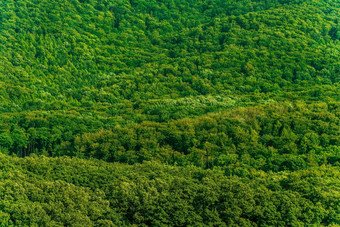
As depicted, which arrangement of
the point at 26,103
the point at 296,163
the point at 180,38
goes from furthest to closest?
the point at 180,38, the point at 26,103, the point at 296,163

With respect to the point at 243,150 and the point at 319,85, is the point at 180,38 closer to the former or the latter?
the point at 319,85

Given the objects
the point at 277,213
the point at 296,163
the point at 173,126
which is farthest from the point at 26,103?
the point at 277,213

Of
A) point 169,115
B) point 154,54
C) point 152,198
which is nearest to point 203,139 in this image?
point 169,115

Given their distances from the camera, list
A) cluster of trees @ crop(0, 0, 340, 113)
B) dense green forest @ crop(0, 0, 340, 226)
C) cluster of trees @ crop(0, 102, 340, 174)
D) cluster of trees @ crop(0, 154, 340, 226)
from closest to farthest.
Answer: cluster of trees @ crop(0, 154, 340, 226)
dense green forest @ crop(0, 0, 340, 226)
cluster of trees @ crop(0, 102, 340, 174)
cluster of trees @ crop(0, 0, 340, 113)

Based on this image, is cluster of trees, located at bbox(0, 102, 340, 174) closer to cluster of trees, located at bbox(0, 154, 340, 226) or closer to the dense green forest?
the dense green forest

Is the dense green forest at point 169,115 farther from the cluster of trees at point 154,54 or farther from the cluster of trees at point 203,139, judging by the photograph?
the cluster of trees at point 154,54

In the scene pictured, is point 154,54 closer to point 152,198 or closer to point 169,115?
point 169,115

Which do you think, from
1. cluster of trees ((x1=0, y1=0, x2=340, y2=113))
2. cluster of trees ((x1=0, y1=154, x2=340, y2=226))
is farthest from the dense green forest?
cluster of trees ((x1=0, y1=0, x2=340, y2=113))
